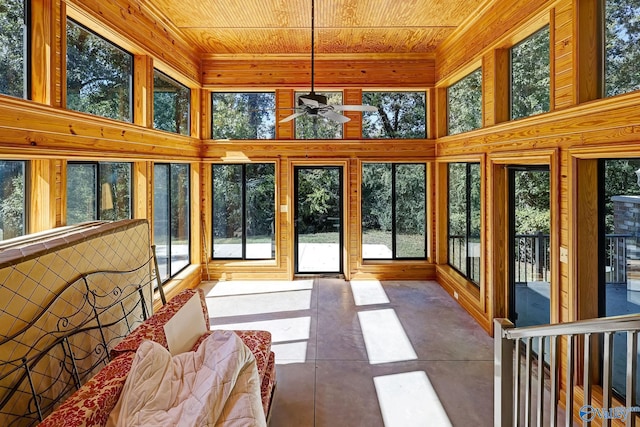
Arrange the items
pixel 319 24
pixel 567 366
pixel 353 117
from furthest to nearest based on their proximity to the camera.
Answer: pixel 353 117, pixel 319 24, pixel 567 366

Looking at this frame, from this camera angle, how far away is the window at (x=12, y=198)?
273cm

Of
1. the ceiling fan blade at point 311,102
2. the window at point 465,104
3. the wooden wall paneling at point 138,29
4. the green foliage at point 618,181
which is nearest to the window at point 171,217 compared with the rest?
the wooden wall paneling at point 138,29

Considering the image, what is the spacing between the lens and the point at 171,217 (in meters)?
5.61

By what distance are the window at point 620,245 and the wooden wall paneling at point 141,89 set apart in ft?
15.5

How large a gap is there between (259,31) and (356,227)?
3536 mm

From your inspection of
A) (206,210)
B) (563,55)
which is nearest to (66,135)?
(206,210)

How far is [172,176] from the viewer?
18.4ft

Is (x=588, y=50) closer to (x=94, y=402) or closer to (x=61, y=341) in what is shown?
(x=94, y=402)

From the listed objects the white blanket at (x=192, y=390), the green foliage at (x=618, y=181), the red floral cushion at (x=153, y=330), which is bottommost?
the white blanket at (x=192, y=390)

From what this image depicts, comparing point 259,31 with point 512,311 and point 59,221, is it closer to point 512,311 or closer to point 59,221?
point 59,221

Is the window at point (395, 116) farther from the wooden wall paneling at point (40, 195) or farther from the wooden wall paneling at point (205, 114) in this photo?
the wooden wall paneling at point (40, 195)

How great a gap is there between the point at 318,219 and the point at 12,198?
15.3 ft

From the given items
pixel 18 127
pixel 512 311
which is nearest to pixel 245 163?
pixel 18 127

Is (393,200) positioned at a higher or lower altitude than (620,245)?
higher
